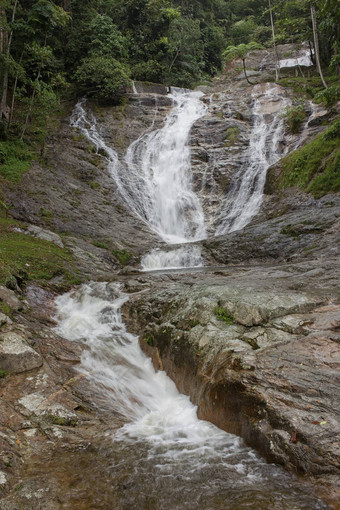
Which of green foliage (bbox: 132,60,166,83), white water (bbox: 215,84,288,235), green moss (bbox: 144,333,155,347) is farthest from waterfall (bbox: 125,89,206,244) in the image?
green moss (bbox: 144,333,155,347)

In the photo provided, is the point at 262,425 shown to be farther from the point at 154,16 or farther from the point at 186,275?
the point at 154,16

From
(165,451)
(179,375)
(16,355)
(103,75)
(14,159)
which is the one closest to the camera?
(165,451)

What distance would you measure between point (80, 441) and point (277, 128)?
20633 mm

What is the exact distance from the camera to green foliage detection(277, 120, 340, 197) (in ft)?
40.2

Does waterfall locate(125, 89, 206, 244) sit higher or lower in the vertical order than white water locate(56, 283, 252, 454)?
higher

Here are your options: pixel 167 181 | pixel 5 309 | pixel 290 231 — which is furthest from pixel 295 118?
pixel 5 309

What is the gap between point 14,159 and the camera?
16.4 meters

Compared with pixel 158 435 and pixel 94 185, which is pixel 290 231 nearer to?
pixel 158 435

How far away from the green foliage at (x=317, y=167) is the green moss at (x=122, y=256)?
762 centimetres

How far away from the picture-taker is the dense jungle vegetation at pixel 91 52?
685 inches

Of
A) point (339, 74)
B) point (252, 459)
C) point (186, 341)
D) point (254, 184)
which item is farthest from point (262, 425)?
point (339, 74)

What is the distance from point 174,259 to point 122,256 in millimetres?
2089

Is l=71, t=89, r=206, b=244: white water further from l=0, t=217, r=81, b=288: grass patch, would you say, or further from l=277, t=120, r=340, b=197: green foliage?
l=0, t=217, r=81, b=288: grass patch

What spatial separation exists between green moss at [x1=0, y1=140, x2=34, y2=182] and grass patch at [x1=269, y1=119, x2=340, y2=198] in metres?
12.2
